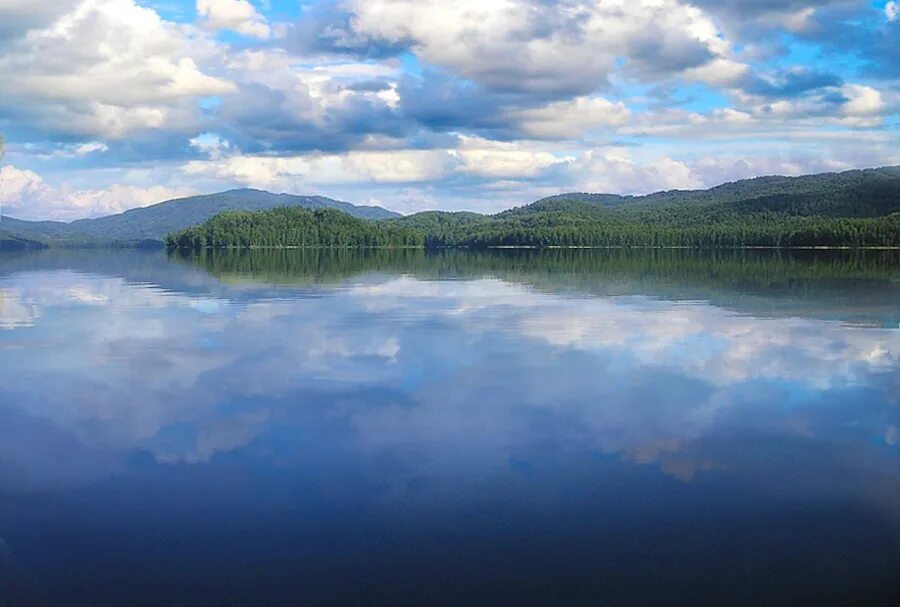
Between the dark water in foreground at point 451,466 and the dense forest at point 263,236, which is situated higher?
the dense forest at point 263,236

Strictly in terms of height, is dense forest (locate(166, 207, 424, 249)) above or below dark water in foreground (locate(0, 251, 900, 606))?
above

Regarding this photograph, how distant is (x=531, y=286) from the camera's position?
177 feet

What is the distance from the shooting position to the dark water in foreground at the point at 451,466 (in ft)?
31.9

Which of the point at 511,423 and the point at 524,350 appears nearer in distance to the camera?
the point at 511,423

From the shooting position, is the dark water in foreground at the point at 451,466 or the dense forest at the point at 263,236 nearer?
the dark water in foreground at the point at 451,466

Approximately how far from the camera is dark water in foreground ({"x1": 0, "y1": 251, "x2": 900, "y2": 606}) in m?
9.71

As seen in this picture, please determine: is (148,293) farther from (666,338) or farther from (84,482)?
(84,482)

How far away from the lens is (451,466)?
45.1ft

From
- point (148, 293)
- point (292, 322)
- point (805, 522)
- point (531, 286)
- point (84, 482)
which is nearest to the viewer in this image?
point (805, 522)

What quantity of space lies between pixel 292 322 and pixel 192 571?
76.5 feet

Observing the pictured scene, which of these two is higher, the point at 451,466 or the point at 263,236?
the point at 263,236

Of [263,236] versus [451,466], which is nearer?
[451,466]

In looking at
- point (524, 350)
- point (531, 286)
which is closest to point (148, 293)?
point (531, 286)

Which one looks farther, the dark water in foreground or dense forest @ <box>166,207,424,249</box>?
dense forest @ <box>166,207,424,249</box>
